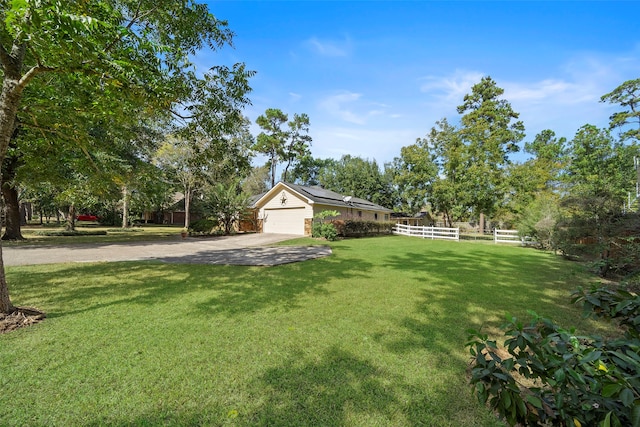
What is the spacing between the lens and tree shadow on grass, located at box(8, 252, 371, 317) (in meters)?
4.91

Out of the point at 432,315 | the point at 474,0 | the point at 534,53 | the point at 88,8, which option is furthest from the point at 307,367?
the point at 534,53

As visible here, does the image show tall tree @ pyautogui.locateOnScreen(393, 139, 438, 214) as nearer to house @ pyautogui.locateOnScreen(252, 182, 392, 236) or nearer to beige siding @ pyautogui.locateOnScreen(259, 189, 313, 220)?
house @ pyautogui.locateOnScreen(252, 182, 392, 236)

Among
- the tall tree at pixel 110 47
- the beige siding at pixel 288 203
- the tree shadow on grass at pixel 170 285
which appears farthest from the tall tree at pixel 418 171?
the tall tree at pixel 110 47

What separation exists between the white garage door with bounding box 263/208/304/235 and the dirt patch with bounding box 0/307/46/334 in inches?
A: 671

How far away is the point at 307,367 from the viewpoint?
2.95m

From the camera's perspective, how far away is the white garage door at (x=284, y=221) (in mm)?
21244

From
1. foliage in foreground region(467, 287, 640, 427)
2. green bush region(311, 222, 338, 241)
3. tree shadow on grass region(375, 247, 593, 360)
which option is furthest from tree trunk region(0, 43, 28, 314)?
green bush region(311, 222, 338, 241)

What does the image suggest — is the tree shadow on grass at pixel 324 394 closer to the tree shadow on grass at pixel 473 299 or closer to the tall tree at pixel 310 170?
the tree shadow on grass at pixel 473 299

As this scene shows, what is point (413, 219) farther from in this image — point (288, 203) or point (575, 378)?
point (575, 378)

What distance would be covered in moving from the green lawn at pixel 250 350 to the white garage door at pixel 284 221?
47.6 feet

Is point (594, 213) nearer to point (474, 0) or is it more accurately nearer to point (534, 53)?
point (534, 53)

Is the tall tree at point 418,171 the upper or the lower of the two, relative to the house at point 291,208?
upper

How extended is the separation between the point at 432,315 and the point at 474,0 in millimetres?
9140

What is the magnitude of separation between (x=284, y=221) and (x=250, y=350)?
18991mm
